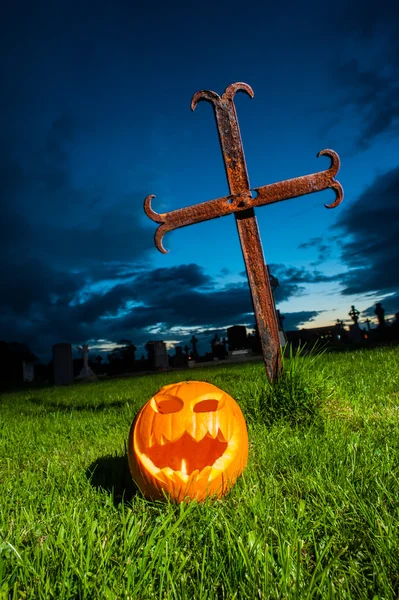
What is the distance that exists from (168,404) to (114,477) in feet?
2.30

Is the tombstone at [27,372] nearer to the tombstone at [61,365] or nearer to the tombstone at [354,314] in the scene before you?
the tombstone at [61,365]

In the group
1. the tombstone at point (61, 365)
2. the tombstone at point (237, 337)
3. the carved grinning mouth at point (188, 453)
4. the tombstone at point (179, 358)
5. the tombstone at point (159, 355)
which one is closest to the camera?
the carved grinning mouth at point (188, 453)

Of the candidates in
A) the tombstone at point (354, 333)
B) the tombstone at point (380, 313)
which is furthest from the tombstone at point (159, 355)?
the tombstone at point (380, 313)

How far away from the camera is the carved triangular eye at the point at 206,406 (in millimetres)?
2463

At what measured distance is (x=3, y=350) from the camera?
2544 cm

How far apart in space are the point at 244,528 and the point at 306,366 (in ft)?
7.57

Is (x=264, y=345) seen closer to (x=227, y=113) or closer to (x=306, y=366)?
(x=306, y=366)

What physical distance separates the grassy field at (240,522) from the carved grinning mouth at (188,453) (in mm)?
208

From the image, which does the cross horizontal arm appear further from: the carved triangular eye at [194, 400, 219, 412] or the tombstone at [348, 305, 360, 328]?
the tombstone at [348, 305, 360, 328]

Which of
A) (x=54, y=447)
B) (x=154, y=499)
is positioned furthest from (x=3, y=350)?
(x=154, y=499)

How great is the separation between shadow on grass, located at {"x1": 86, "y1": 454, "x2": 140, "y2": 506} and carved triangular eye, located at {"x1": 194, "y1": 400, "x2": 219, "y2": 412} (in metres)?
0.59

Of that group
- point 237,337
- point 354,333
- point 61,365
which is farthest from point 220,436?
point 354,333

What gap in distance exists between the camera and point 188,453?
2373mm

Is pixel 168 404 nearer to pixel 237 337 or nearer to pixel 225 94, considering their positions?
pixel 225 94
